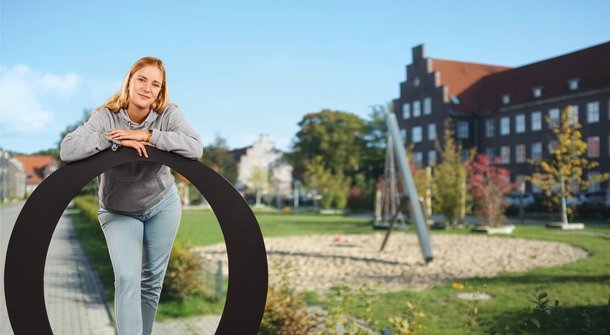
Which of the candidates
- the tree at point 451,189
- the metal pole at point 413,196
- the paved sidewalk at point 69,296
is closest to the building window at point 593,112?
the tree at point 451,189

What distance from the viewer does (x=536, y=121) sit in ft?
152

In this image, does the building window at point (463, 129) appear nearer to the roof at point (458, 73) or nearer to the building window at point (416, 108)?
the roof at point (458, 73)

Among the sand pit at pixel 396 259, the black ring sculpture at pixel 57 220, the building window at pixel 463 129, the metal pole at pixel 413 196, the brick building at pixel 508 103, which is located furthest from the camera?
the building window at pixel 463 129

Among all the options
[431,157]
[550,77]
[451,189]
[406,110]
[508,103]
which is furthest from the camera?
[406,110]

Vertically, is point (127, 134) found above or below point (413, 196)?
above

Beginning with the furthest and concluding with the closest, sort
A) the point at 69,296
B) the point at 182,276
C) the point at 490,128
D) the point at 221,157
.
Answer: the point at 221,157 < the point at 490,128 < the point at 69,296 < the point at 182,276

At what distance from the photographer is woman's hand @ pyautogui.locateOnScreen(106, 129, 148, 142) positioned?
307 cm

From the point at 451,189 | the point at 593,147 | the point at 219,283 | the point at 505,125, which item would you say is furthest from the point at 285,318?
the point at 505,125

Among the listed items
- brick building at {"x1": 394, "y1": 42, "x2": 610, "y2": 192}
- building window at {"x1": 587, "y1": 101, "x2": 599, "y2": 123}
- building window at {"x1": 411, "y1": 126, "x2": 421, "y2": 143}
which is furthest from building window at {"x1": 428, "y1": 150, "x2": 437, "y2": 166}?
building window at {"x1": 587, "y1": 101, "x2": 599, "y2": 123}

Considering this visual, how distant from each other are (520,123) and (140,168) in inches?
1891

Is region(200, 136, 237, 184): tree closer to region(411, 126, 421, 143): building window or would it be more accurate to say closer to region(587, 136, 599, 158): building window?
Result: region(411, 126, 421, 143): building window

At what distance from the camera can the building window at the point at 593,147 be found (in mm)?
40375

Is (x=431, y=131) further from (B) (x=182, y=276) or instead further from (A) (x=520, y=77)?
(B) (x=182, y=276)

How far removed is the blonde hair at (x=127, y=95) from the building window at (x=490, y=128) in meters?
50.1
